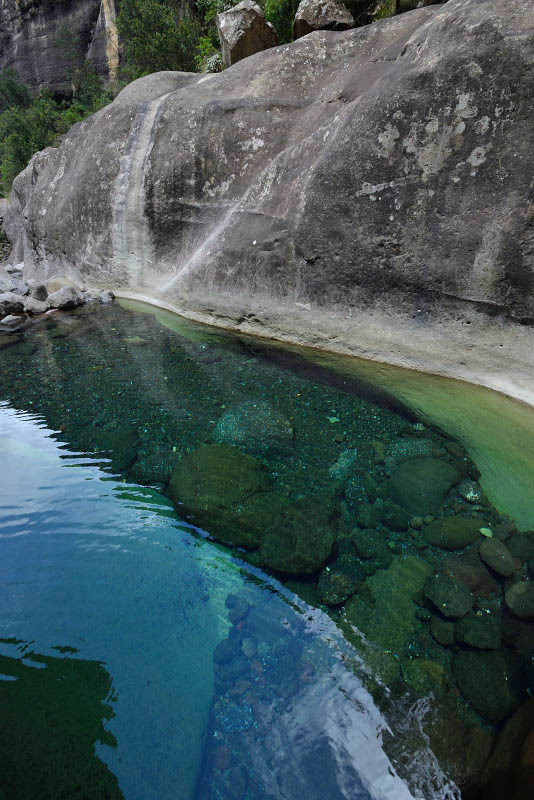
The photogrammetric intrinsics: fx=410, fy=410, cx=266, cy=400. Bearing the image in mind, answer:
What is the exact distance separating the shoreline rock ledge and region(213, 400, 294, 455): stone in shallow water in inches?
79.3

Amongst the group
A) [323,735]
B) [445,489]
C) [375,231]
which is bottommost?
[323,735]

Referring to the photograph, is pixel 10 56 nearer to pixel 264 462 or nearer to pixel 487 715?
pixel 264 462

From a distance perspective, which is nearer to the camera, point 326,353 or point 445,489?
point 445,489

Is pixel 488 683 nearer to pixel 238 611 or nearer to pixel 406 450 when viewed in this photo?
pixel 238 611

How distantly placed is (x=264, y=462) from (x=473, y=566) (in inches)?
68.6

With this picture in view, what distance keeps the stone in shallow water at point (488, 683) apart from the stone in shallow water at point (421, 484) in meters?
1.08

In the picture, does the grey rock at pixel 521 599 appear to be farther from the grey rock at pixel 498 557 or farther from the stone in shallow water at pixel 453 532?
the stone in shallow water at pixel 453 532

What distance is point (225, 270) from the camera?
6883 mm

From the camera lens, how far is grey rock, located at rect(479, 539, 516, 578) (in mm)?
2529

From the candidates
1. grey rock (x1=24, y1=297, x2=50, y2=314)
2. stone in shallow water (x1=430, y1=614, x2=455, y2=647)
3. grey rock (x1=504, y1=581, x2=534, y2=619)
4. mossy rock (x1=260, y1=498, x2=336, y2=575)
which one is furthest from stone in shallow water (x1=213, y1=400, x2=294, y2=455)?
grey rock (x1=24, y1=297, x2=50, y2=314)

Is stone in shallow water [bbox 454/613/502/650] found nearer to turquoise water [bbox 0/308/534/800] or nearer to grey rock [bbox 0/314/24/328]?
turquoise water [bbox 0/308/534/800]

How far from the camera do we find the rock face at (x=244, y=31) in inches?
359

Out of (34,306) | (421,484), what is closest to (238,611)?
(421,484)

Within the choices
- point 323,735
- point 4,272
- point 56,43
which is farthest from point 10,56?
point 323,735
